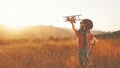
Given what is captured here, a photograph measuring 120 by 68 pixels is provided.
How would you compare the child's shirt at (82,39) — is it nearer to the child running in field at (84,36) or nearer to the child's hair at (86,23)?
the child running in field at (84,36)

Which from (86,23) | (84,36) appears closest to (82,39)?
(84,36)

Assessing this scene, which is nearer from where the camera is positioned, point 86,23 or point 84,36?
point 86,23

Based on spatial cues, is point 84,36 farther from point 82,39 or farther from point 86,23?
point 86,23

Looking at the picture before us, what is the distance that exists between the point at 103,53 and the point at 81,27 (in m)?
3.40

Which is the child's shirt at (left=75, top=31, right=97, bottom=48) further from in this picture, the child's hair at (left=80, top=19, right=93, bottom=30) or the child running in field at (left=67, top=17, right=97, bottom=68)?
the child's hair at (left=80, top=19, right=93, bottom=30)

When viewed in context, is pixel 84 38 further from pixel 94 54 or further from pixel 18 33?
pixel 18 33

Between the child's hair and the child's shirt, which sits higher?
the child's hair

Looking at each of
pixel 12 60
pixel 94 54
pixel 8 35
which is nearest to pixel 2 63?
pixel 12 60

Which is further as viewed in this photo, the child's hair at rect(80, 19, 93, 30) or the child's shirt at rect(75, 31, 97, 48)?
the child's shirt at rect(75, 31, 97, 48)

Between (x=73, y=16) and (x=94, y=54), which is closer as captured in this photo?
(x=73, y=16)

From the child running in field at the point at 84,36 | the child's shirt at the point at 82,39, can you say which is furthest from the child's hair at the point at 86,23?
the child's shirt at the point at 82,39

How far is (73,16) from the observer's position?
7254mm

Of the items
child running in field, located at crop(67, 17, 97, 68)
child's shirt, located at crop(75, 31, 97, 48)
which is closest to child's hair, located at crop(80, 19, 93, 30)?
child running in field, located at crop(67, 17, 97, 68)

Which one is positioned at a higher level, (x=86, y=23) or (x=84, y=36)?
(x=86, y=23)
